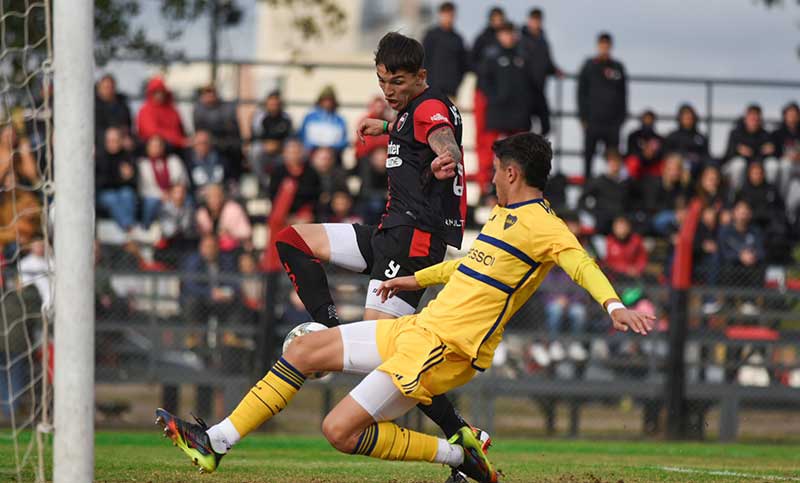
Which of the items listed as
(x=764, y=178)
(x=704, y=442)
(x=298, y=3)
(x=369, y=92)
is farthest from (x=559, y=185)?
(x=369, y=92)

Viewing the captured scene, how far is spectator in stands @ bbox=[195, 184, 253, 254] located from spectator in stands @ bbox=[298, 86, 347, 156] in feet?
5.01

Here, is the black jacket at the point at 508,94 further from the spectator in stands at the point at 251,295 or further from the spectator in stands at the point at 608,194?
the spectator in stands at the point at 251,295

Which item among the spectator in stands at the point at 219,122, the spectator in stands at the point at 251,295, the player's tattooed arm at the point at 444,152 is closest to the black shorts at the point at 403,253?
the player's tattooed arm at the point at 444,152

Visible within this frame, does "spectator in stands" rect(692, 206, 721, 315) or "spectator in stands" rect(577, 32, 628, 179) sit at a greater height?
A: "spectator in stands" rect(577, 32, 628, 179)

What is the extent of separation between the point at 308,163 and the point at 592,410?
4.47 meters

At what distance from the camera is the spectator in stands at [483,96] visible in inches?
640

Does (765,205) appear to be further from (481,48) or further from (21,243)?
(21,243)

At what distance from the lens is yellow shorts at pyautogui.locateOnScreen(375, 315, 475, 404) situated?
20.8 ft

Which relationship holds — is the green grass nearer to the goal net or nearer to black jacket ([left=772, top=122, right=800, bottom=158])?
the goal net

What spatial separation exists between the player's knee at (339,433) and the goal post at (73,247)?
118 cm

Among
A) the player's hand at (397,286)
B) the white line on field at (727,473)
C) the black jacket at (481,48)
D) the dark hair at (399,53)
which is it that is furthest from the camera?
the black jacket at (481,48)

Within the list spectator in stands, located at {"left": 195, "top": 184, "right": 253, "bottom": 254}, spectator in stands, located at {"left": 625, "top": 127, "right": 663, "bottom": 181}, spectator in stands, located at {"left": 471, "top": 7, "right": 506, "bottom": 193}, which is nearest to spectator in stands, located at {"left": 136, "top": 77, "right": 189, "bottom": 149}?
spectator in stands, located at {"left": 195, "top": 184, "right": 253, "bottom": 254}

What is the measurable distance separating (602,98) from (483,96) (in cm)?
162

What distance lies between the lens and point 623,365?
15086 millimetres
